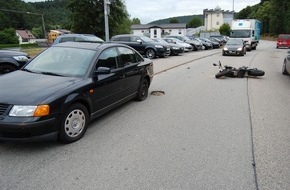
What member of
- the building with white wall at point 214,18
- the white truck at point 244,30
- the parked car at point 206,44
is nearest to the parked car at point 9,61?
the white truck at point 244,30

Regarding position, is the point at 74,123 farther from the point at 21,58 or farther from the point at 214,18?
the point at 214,18

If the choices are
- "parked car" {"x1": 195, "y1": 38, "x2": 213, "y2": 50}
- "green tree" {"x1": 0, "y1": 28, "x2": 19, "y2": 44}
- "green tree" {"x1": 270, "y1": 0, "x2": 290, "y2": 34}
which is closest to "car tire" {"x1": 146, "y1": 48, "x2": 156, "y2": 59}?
"parked car" {"x1": 195, "y1": 38, "x2": 213, "y2": 50}

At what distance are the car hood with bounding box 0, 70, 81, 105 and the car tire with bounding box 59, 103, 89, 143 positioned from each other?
410mm

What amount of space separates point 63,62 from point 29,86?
1124 mm

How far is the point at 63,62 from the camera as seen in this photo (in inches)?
204

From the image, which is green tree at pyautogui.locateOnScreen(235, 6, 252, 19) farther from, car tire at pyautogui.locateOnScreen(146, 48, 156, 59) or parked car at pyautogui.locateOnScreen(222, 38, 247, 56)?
car tire at pyautogui.locateOnScreen(146, 48, 156, 59)

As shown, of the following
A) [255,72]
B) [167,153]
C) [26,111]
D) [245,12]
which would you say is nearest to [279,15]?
[245,12]

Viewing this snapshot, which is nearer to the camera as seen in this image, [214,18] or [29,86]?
[29,86]

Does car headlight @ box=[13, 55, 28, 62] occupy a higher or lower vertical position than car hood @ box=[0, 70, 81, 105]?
higher

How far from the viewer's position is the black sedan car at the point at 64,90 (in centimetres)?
377

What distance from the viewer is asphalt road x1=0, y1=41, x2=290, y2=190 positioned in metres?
3.31

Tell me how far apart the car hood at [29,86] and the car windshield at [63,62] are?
245 mm

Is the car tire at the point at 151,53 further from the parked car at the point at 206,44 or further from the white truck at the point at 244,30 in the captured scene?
the parked car at the point at 206,44

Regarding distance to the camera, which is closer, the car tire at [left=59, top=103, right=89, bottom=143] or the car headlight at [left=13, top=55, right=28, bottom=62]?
the car tire at [left=59, top=103, right=89, bottom=143]
